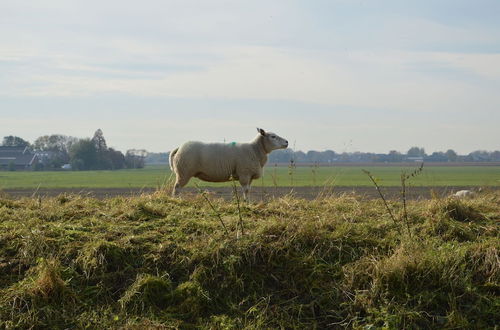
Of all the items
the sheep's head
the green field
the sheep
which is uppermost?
the sheep's head

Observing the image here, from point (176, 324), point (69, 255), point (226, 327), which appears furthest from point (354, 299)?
point (69, 255)

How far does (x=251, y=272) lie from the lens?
22.4 feet

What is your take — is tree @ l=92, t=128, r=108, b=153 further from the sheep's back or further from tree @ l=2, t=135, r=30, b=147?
the sheep's back

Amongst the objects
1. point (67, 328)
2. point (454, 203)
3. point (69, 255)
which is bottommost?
point (67, 328)

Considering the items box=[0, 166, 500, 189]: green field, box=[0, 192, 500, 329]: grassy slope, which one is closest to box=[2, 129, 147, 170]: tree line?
box=[0, 166, 500, 189]: green field

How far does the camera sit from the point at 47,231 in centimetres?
754

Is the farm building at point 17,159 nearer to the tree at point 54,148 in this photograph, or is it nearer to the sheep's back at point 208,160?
the tree at point 54,148

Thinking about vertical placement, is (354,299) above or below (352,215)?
below

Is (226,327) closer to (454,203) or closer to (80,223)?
(80,223)

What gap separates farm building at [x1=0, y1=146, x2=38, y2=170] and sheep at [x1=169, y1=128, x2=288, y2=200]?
71.7 metres

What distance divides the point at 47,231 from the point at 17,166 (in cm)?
7970

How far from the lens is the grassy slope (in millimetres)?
6188

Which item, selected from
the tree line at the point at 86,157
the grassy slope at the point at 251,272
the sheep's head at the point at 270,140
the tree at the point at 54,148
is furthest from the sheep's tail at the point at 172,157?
the tree at the point at 54,148

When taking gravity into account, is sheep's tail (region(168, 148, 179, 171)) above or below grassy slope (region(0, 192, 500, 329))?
above
